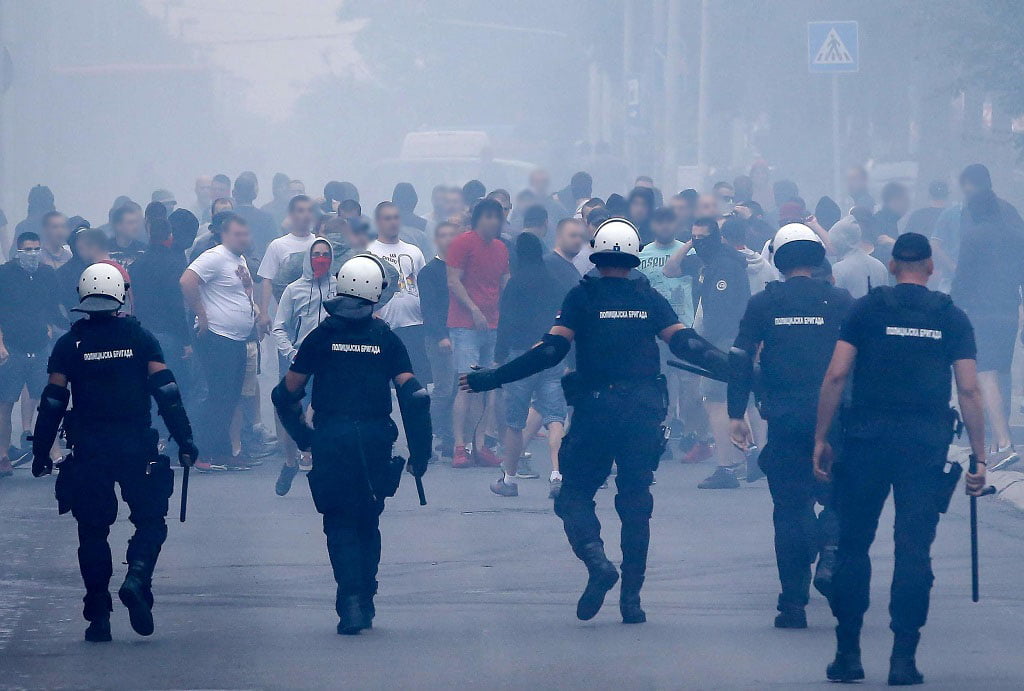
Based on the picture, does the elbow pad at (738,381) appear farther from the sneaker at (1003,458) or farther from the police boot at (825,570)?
the sneaker at (1003,458)

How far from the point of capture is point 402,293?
14.5 metres

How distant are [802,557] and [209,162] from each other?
91192mm

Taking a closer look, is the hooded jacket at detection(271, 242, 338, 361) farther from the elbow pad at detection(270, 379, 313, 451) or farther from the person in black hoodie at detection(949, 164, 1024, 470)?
the person in black hoodie at detection(949, 164, 1024, 470)

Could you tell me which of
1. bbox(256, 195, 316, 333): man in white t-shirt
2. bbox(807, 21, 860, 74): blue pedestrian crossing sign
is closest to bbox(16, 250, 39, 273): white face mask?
bbox(256, 195, 316, 333): man in white t-shirt

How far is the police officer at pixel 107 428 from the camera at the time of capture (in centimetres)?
844

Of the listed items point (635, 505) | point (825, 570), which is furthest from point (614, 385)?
point (825, 570)

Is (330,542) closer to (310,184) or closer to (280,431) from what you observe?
(280,431)

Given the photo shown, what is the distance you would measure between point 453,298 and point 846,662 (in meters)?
7.32

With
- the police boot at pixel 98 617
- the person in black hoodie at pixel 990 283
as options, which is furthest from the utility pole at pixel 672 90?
the police boot at pixel 98 617

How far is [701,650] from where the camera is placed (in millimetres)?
8062

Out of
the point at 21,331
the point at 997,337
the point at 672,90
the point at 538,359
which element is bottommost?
the point at 997,337

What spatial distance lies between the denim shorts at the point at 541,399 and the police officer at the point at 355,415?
174 inches

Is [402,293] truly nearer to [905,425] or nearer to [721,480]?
[721,480]

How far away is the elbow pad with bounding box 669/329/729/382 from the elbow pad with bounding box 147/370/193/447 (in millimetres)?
2255
